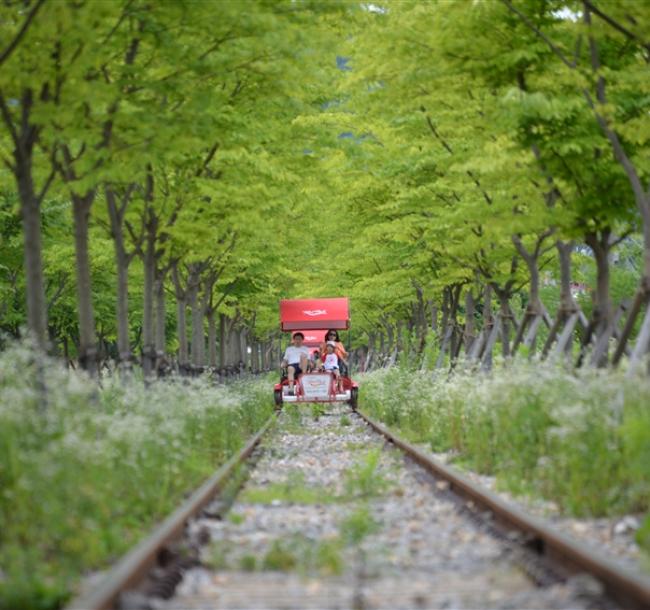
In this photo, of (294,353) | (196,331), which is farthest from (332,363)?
(196,331)

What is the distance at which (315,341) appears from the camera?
1570 inches

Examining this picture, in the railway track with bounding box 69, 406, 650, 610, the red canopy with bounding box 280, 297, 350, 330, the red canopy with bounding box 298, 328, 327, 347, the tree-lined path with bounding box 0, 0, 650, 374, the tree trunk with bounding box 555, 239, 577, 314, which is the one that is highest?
the tree-lined path with bounding box 0, 0, 650, 374

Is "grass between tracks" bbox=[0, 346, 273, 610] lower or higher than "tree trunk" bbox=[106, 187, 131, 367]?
lower

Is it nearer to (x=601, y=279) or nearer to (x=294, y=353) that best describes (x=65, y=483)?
(x=601, y=279)

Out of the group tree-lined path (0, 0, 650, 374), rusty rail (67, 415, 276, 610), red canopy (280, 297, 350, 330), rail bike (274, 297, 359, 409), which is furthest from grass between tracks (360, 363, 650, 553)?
red canopy (280, 297, 350, 330)

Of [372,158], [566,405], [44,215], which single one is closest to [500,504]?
[566,405]

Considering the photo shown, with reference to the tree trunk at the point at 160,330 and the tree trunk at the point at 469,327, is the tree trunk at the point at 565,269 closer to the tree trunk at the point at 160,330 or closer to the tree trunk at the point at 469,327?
the tree trunk at the point at 160,330

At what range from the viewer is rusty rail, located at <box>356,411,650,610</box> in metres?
6.35

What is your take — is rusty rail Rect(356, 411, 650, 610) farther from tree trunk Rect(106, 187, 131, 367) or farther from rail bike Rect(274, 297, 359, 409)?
rail bike Rect(274, 297, 359, 409)

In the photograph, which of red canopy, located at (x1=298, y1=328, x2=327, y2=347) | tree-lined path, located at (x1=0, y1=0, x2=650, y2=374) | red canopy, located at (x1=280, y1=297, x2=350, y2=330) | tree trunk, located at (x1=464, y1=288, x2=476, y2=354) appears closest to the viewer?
tree-lined path, located at (x1=0, y1=0, x2=650, y2=374)

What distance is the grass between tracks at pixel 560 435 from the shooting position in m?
9.95

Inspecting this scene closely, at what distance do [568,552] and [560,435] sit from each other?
244cm

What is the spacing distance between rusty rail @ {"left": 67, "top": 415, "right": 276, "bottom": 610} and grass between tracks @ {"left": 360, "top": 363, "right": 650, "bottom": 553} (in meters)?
3.46

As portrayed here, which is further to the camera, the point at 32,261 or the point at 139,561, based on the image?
the point at 32,261
